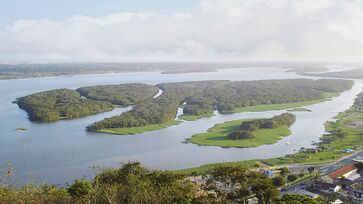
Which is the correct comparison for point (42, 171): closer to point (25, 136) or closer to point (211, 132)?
point (25, 136)

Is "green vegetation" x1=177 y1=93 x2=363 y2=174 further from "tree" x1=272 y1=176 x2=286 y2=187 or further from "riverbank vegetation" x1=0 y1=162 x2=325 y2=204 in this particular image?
"riverbank vegetation" x1=0 y1=162 x2=325 y2=204

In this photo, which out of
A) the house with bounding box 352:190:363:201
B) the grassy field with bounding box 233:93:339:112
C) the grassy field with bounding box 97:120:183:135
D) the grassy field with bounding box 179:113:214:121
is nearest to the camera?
the house with bounding box 352:190:363:201

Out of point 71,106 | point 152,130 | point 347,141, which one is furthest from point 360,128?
point 71,106

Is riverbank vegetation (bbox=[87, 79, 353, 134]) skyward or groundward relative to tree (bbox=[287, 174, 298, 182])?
skyward

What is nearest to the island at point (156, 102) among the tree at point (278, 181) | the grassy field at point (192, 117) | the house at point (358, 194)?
the grassy field at point (192, 117)

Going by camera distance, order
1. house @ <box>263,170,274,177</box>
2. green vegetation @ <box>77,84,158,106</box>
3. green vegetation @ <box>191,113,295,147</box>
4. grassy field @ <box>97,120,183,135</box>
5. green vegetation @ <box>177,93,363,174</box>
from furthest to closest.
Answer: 1. green vegetation @ <box>77,84,158,106</box>
2. grassy field @ <box>97,120,183,135</box>
3. green vegetation @ <box>191,113,295,147</box>
4. green vegetation @ <box>177,93,363,174</box>
5. house @ <box>263,170,274,177</box>

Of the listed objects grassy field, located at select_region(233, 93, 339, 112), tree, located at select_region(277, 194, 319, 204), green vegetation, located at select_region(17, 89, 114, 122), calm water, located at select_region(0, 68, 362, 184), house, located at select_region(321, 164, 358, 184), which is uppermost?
tree, located at select_region(277, 194, 319, 204)

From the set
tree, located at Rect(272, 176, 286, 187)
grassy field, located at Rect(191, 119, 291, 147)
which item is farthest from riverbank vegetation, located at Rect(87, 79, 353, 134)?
tree, located at Rect(272, 176, 286, 187)

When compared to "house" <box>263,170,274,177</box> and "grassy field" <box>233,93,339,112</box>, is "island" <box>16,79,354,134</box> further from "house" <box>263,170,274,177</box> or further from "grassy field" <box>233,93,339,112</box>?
"house" <box>263,170,274,177</box>

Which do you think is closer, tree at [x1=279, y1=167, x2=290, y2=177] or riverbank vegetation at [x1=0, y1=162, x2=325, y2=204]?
riverbank vegetation at [x1=0, y1=162, x2=325, y2=204]
